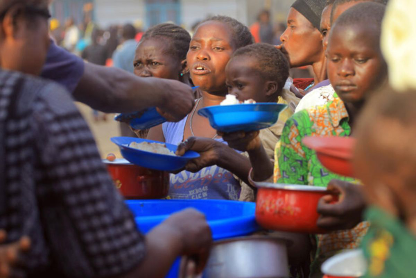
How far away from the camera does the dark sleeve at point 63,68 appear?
2352 mm

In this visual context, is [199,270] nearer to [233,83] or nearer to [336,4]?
[233,83]

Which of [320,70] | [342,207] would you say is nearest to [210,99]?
[320,70]

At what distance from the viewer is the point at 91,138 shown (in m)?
1.58

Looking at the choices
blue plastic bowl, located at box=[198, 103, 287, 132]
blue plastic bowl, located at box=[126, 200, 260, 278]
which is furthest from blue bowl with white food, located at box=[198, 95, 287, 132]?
blue plastic bowl, located at box=[126, 200, 260, 278]

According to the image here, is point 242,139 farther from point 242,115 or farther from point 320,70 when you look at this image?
point 320,70

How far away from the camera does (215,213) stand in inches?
104

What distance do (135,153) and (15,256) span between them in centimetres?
120

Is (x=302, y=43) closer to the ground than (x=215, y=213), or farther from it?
farther from it

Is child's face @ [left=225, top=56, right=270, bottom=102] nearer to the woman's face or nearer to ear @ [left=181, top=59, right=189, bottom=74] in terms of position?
ear @ [left=181, top=59, right=189, bottom=74]

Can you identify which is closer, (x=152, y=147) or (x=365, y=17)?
(x=365, y=17)

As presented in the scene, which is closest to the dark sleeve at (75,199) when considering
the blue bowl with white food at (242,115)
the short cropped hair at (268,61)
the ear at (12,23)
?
the ear at (12,23)

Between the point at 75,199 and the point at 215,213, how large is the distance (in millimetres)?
1201

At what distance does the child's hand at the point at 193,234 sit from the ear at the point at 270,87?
59.2 inches

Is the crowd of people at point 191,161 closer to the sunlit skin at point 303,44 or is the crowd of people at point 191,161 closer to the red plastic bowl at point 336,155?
the red plastic bowl at point 336,155
